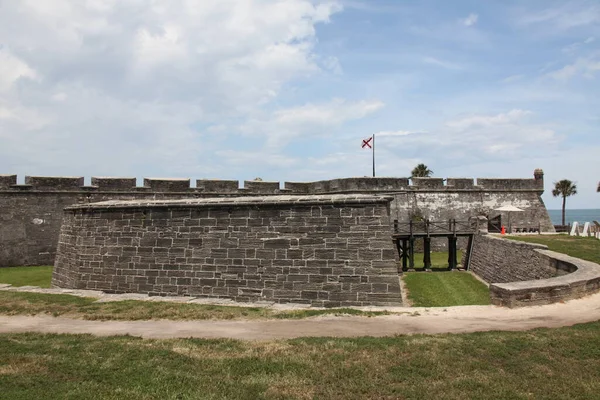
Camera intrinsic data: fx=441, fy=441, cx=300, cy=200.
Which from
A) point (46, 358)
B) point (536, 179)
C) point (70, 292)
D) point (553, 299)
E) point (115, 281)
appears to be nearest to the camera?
point (46, 358)

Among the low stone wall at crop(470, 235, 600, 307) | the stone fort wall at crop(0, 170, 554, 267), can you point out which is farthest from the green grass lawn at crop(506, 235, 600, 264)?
the stone fort wall at crop(0, 170, 554, 267)

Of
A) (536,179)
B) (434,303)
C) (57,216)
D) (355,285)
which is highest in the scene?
(536,179)

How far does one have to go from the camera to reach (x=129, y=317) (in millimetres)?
8805

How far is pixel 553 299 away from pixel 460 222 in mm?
15885

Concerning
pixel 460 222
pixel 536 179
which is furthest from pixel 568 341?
pixel 536 179

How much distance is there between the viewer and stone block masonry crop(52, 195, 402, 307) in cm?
1081

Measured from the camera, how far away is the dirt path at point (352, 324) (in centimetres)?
732

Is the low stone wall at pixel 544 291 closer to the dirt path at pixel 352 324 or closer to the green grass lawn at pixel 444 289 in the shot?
the dirt path at pixel 352 324

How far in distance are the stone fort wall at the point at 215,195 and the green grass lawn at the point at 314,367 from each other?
14307 mm

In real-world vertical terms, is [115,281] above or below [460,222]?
below

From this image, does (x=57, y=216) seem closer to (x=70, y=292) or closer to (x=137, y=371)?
(x=70, y=292)

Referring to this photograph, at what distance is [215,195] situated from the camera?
2356 cm

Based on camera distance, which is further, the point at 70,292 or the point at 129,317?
the point at 70,292

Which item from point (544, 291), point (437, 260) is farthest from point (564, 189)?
point (544, 291)
